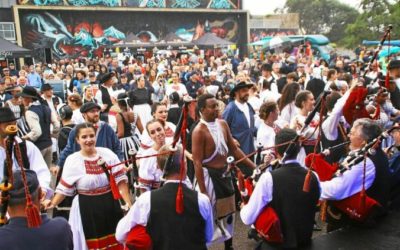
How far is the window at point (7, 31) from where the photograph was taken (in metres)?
26.4

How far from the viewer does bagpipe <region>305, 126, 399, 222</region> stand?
3004 millimetres

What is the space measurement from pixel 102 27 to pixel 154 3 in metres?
4.48

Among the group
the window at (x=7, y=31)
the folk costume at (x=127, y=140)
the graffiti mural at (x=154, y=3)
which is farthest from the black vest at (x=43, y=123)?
the graffiti mural at (x=154, y=3)

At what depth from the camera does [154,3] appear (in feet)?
106

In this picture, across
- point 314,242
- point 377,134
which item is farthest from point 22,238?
point 377,134

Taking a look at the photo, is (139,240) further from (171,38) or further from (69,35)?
(171,38)

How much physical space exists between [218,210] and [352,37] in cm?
2999

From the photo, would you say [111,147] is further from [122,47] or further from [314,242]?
[122,47]

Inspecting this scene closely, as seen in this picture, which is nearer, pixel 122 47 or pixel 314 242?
pixel 314 242

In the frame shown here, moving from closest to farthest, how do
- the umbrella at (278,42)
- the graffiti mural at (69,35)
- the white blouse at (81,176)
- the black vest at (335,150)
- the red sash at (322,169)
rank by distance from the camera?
the red sash at (322,169)
the white blouse at (81,176)
the black vest at (335,150)
the umbrella at (278,42)
the graffiti mural at (69,35)

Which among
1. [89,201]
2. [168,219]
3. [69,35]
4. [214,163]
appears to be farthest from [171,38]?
[168,219]

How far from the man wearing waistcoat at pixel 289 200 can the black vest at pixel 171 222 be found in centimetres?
45

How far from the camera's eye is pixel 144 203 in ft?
8.86

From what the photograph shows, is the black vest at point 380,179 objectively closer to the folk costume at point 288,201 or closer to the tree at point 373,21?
the folk costume at point 288,201
